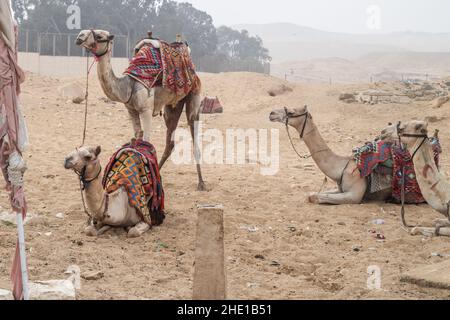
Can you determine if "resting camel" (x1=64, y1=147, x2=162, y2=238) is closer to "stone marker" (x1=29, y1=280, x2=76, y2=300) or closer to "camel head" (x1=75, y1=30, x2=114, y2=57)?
"stone marker" (x1=29, y1=280, x2=76, y2=300)

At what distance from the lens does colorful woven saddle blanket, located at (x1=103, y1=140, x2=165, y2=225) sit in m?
6.89

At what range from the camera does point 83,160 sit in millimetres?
6285

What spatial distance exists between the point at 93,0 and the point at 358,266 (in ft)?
Result: 148

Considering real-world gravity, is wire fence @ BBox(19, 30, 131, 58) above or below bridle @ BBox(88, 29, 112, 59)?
above

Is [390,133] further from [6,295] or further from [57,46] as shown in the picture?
[57,46]

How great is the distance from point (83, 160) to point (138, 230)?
0.98 m

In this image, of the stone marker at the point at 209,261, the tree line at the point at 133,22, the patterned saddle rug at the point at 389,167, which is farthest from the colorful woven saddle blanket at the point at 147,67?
the tree line at the point at 133,22

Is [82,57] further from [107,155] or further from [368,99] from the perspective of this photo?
[107,155]

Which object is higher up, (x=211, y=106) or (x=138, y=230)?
(x=211, y=106)

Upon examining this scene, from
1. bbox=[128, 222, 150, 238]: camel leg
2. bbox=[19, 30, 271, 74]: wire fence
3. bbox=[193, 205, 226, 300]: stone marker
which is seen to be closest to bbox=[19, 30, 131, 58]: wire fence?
bbox=[19, 30, 271, 74]: wire fence

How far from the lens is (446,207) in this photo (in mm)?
7004

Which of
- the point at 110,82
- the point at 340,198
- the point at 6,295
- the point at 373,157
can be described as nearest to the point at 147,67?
the point at 110,82

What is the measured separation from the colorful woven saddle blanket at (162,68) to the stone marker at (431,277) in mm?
4668

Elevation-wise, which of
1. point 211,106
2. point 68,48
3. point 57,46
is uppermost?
point 57,46
